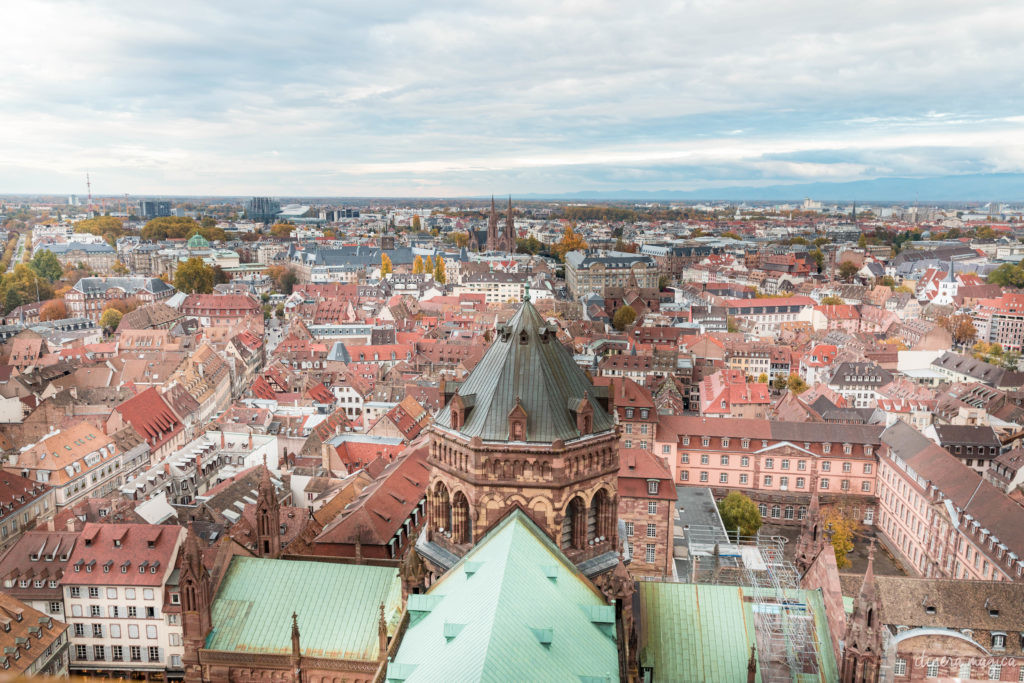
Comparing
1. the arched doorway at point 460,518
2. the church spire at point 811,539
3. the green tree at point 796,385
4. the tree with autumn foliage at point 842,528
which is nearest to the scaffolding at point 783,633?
the church spire at point 811,539

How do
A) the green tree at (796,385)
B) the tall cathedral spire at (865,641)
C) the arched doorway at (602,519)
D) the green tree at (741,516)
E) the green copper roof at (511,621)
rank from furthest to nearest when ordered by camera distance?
the green tree at (796,385), the green tree at (741,516), the arched doorway at (602,519), the tall cathedral spire at (865,641), the green copper roof at (511,621)

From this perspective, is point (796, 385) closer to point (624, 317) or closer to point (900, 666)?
point (624, 317)

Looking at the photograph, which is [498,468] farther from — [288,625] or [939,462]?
[939,462]

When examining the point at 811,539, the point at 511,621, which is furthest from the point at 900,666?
the point at 511,621

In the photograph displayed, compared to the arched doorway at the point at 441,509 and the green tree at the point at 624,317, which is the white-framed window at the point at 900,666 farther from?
the green tree at the point at 624,317

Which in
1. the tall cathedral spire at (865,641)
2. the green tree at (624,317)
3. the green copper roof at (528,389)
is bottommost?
the green tree at (624,317)

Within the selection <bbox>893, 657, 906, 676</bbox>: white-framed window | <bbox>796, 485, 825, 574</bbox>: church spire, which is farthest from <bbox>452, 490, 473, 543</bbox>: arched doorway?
<bbox>893, 657, 906, 676</bbox>: white-framed window
